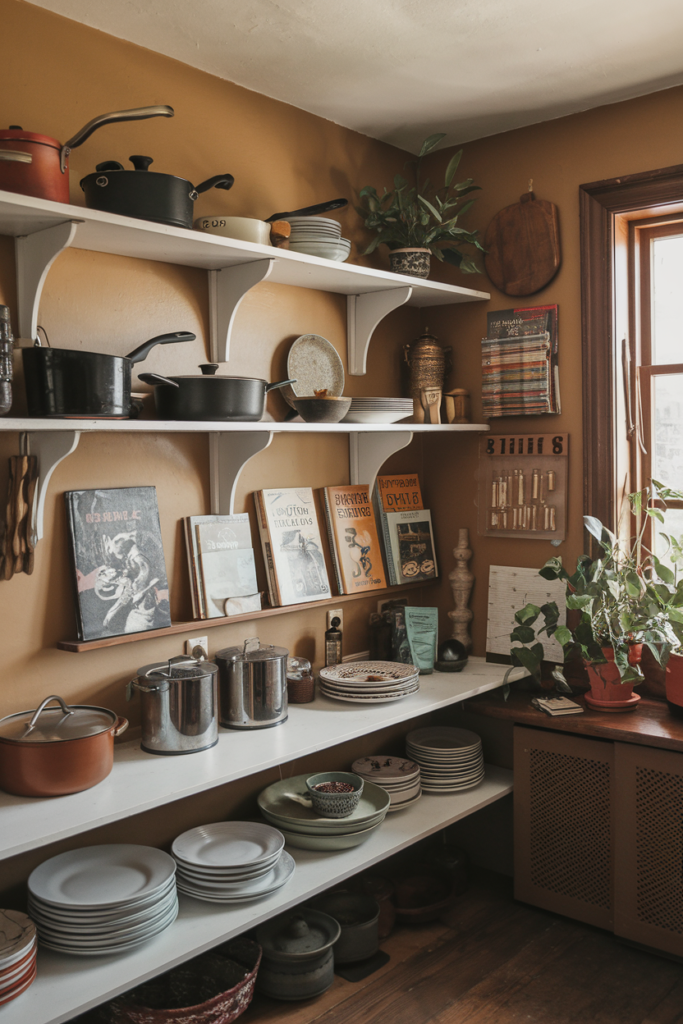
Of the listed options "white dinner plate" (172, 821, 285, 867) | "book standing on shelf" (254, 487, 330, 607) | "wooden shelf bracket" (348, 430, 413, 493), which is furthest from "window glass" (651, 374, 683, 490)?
"white dinner plate" (172, 821, 285, 867)

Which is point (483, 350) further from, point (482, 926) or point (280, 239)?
point (482, 926)

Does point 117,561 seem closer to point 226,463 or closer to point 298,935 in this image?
point 226,463

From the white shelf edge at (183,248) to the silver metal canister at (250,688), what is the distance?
1.09m

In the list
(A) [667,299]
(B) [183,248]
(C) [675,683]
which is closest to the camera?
(B) [183,248]

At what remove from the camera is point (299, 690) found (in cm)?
253

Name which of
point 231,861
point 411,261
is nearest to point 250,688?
point 231,861

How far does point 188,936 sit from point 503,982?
1.00 m

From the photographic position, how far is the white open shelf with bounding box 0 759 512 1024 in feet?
5.38

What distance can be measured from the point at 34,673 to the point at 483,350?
1.89 metres

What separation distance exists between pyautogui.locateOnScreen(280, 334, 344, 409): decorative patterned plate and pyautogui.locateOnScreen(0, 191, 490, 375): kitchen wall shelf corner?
12 cm

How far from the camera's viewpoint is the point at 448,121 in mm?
2850

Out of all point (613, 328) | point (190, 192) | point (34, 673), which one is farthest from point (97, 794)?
point (613, 328)

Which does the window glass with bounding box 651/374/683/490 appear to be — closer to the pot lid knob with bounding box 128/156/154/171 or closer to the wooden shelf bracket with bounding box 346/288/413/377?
the wooden shelf bracket with bounding box 346/288/413/377

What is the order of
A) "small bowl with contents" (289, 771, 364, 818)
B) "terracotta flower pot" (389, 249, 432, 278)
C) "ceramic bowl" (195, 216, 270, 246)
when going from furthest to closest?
"terracotta flower pot" (389, 249, 432, 278), "small bowl with contents" (289, 771, 364, 818), "ceramic bowl" (195, 216, 270, 246)
